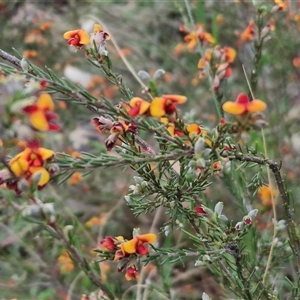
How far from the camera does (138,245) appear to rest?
0.60 metres

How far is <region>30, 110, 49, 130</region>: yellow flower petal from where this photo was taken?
0.45m

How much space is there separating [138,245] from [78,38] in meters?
0.30

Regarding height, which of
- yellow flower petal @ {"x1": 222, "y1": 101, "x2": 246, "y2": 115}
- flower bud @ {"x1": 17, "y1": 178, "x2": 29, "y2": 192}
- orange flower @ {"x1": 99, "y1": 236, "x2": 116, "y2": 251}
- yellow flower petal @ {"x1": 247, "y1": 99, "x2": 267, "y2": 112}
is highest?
yellow flower petal @ {"x1": 247, "y1": 99, "x2": 267, "y2": 112}

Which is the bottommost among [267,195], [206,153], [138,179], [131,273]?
[267,195]

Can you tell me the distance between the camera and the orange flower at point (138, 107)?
1.64 feet

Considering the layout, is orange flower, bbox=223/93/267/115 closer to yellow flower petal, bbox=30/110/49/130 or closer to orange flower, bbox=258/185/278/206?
yellow flower petal, bbox=30/110/49/130

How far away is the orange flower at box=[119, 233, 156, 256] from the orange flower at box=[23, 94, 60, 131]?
0.66ft

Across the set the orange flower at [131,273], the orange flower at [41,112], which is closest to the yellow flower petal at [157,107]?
the orange flower at [41,112]

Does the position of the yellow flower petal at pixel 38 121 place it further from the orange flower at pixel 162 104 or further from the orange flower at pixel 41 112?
the orange flower at pixel 162 104

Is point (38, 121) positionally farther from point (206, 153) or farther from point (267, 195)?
point (267, 195)

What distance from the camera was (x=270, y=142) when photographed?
169cm

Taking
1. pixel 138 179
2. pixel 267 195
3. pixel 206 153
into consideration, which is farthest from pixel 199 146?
pixel 267 195

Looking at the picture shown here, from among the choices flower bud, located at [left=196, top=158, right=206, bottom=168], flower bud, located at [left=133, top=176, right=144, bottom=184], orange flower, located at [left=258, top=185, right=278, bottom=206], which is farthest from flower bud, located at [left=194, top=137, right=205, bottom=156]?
orange flower, located at [left=258, top=185, right=278, bottom=206]

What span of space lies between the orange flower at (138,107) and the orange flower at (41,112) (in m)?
0.09
